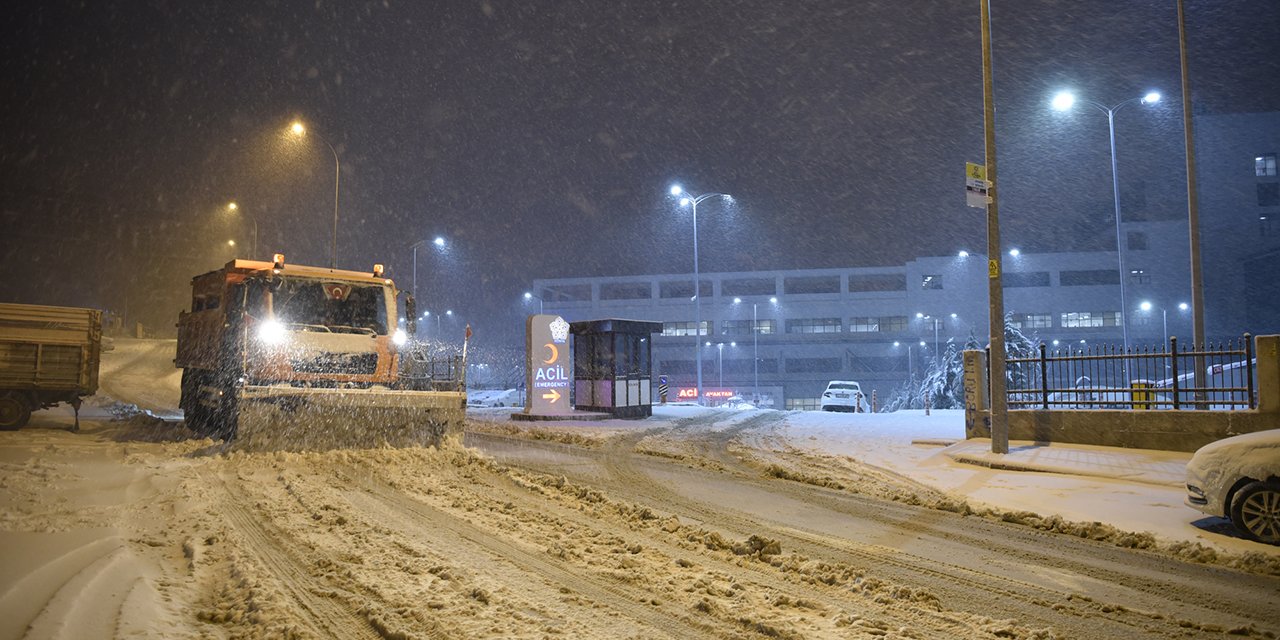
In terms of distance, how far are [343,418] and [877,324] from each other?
64.8 metres

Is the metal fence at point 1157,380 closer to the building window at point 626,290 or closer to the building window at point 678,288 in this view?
the building window at point 678,288

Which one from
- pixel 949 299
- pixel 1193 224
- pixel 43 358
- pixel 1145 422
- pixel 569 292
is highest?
pixel 569 292

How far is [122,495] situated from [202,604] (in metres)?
4.89

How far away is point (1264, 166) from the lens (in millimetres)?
56469

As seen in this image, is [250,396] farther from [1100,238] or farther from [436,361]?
[1100,238]

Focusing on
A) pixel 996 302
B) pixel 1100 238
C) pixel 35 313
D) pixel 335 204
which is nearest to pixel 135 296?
pixel 335 204

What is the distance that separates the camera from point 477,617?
184 inches

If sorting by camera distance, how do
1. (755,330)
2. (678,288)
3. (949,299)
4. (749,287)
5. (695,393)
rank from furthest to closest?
(678,288) → (749,287) → (755,330) → (949,299) → (695,393)

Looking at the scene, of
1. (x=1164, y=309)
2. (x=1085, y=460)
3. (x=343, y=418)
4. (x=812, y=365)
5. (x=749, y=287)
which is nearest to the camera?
(x=343, y=418)

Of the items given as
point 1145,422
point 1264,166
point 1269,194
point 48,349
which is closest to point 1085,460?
point 1145,422

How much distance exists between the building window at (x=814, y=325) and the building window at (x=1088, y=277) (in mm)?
19499

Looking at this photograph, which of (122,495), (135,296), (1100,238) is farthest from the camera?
(1100,238)

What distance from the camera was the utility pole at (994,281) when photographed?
13.7m

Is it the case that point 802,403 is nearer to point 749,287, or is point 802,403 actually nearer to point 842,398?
point 749,287
